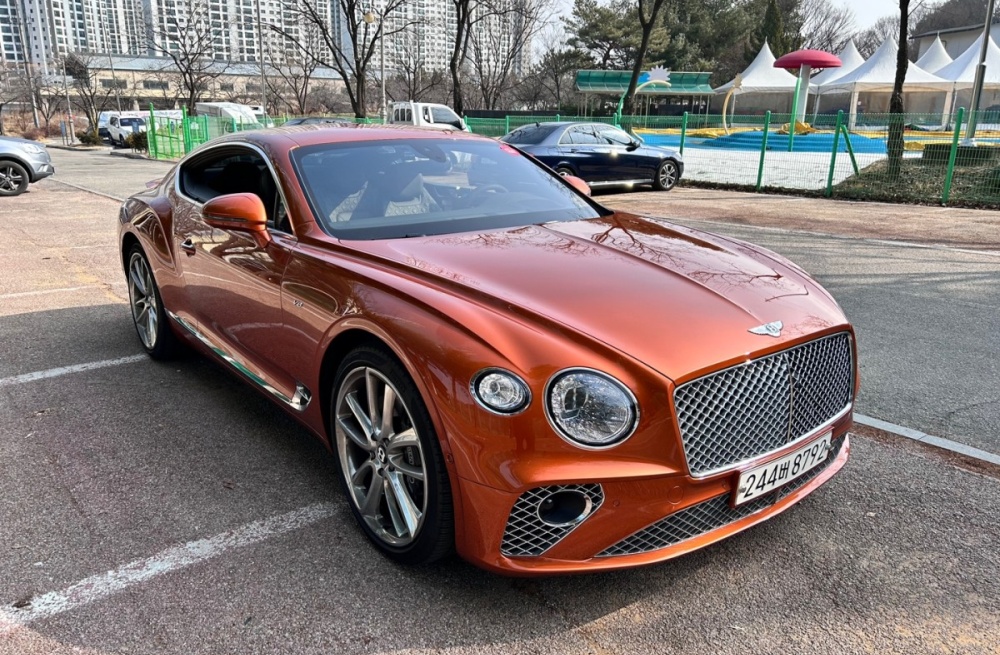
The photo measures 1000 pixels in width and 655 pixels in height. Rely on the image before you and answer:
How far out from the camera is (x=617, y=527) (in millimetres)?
2230

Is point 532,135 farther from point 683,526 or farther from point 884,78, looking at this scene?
point 884,78

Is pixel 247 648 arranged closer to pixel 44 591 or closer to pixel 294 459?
pixel 44 591

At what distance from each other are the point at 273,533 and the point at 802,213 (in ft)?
39.3

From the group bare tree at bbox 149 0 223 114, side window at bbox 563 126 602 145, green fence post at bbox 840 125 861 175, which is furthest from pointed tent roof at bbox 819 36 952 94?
bare tree at bbox 149 0 223 114

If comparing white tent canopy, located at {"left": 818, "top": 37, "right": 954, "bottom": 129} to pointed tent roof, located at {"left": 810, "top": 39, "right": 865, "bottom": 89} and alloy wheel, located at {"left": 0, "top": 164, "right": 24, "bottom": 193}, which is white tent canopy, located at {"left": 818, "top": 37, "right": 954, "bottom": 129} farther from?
alloy wheel, located at {"left": 0, "top": 164, "right": 24, "bottom": 193}

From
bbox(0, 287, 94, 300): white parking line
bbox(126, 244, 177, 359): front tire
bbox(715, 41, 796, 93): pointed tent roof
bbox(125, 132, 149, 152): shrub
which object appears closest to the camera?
bbox(126, 244, 177, 359): front tire

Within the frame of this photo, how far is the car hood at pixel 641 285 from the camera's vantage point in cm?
234

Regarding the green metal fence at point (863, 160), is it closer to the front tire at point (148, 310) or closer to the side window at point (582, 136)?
the side window at point (582, 136)

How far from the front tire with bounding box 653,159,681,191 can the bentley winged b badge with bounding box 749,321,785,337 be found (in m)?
14.7

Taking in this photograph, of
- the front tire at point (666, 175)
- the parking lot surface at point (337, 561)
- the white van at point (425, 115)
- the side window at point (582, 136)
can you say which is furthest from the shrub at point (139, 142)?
the parking lot surface at point (337, 561)

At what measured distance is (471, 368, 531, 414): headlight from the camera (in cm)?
218

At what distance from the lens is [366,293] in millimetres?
2709

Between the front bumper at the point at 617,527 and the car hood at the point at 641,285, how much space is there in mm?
362

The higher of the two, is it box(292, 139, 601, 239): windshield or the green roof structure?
the green roof structure
